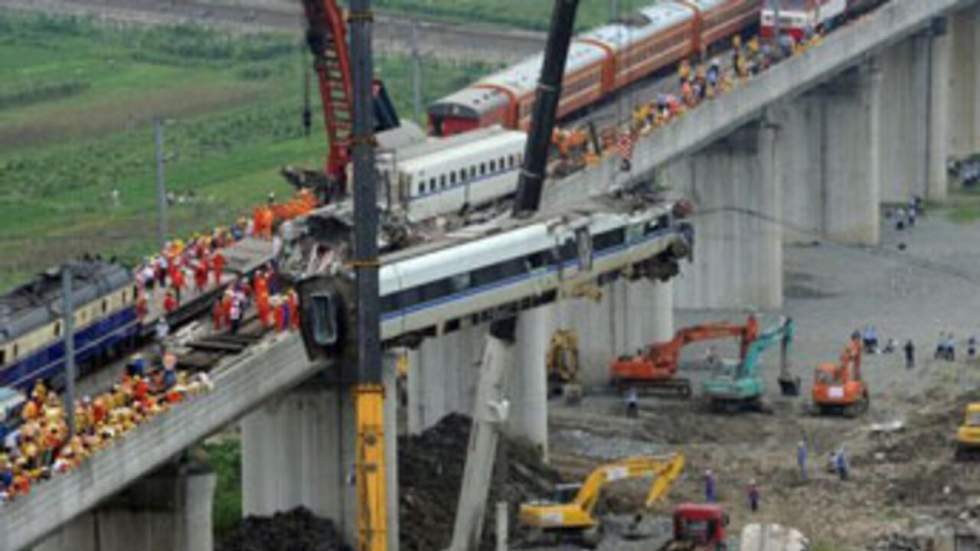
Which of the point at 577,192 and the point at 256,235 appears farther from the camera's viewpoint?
the point at 577,192

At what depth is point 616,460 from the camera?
10650 centimetres

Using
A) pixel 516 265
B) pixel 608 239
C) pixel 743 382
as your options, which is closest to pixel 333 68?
pixel 608 239

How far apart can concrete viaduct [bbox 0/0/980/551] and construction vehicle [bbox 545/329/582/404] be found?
79 centimetres

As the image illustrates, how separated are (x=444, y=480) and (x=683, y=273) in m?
36.9

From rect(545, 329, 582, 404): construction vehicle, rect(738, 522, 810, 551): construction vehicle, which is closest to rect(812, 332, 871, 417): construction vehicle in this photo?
rect(545, 329, 582, 404): construction vehicle

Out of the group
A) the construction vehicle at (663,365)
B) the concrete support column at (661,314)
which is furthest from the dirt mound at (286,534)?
the concrete support column at (661,314)

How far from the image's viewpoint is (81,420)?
7662cm

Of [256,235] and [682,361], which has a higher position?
[256,235]

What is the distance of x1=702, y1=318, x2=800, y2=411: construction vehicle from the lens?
375 ft

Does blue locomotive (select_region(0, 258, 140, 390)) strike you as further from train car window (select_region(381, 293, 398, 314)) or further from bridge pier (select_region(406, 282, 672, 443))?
bridge pier (select_region(406, 282, 672, 443))

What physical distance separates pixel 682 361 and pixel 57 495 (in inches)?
2005

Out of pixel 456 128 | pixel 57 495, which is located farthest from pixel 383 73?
pixel 57 495

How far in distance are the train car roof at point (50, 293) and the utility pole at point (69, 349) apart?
35.9 inches

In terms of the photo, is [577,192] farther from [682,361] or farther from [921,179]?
[921,179]
